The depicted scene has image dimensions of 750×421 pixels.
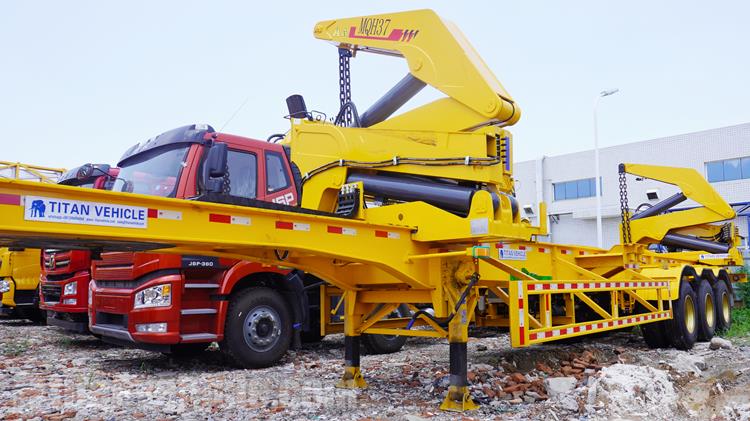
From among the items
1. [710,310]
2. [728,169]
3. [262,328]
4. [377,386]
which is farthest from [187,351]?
[728,169]

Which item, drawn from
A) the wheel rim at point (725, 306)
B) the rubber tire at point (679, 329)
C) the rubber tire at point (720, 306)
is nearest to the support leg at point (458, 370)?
the rubber tire at point (679, 329)

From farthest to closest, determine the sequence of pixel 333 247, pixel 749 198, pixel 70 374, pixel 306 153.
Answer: pixel 749 198, pixel 70 374, pixel 306 153, pixel 333 247

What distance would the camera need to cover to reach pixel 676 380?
6590 millimetres

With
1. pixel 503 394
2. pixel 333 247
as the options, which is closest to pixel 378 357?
pixel 503 394

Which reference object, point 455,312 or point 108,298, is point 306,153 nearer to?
point 455,312

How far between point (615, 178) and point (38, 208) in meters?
31.0

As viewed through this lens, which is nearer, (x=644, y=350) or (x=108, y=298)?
(x=108, y=298)

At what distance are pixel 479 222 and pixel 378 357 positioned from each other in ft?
11.7

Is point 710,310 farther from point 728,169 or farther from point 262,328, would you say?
point 728,169

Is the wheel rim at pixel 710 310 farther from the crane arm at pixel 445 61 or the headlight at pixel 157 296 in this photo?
the headlight at pixel 157 296

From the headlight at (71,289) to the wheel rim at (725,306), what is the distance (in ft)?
35.0

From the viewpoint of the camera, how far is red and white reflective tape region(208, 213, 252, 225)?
423 centimetres

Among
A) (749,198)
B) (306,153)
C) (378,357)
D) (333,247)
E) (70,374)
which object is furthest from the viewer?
(749,198)

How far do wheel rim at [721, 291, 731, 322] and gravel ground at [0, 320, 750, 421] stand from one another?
2.64m
